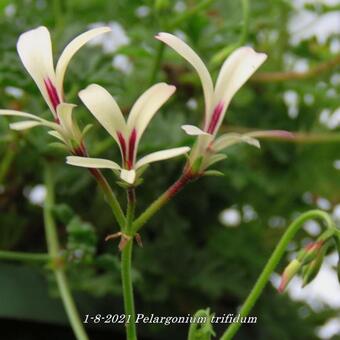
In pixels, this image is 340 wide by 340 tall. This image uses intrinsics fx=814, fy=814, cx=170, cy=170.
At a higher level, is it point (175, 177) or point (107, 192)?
point (175, 177)

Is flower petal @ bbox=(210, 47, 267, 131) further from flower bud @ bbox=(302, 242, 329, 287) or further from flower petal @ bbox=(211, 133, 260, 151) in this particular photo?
flower bud @ bbox=(302, 242, 329, 287)

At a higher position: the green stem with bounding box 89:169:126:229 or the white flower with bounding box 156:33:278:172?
the white flower with bounding box 156:33:278:172

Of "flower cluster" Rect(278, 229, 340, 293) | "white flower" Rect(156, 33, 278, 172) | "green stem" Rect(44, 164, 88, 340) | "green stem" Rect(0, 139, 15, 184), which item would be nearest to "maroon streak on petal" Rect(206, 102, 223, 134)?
"white flower" Rect(156, 33, 278, 172)

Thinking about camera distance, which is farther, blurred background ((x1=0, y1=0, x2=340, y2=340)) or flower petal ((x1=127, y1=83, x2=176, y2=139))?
blurred background ((x1=0, y1=0, x2=340, y2=340))

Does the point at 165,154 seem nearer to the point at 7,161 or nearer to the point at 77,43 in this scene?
the point at 77,43

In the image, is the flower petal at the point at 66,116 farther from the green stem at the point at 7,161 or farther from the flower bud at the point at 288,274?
the green stem at the point at 7,161

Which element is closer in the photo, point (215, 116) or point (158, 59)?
point (215, 116)

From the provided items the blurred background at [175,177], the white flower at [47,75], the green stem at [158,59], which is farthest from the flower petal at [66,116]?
the green stem at [158,59]

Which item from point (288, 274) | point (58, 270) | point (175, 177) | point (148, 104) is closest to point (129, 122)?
point (148, 104)
